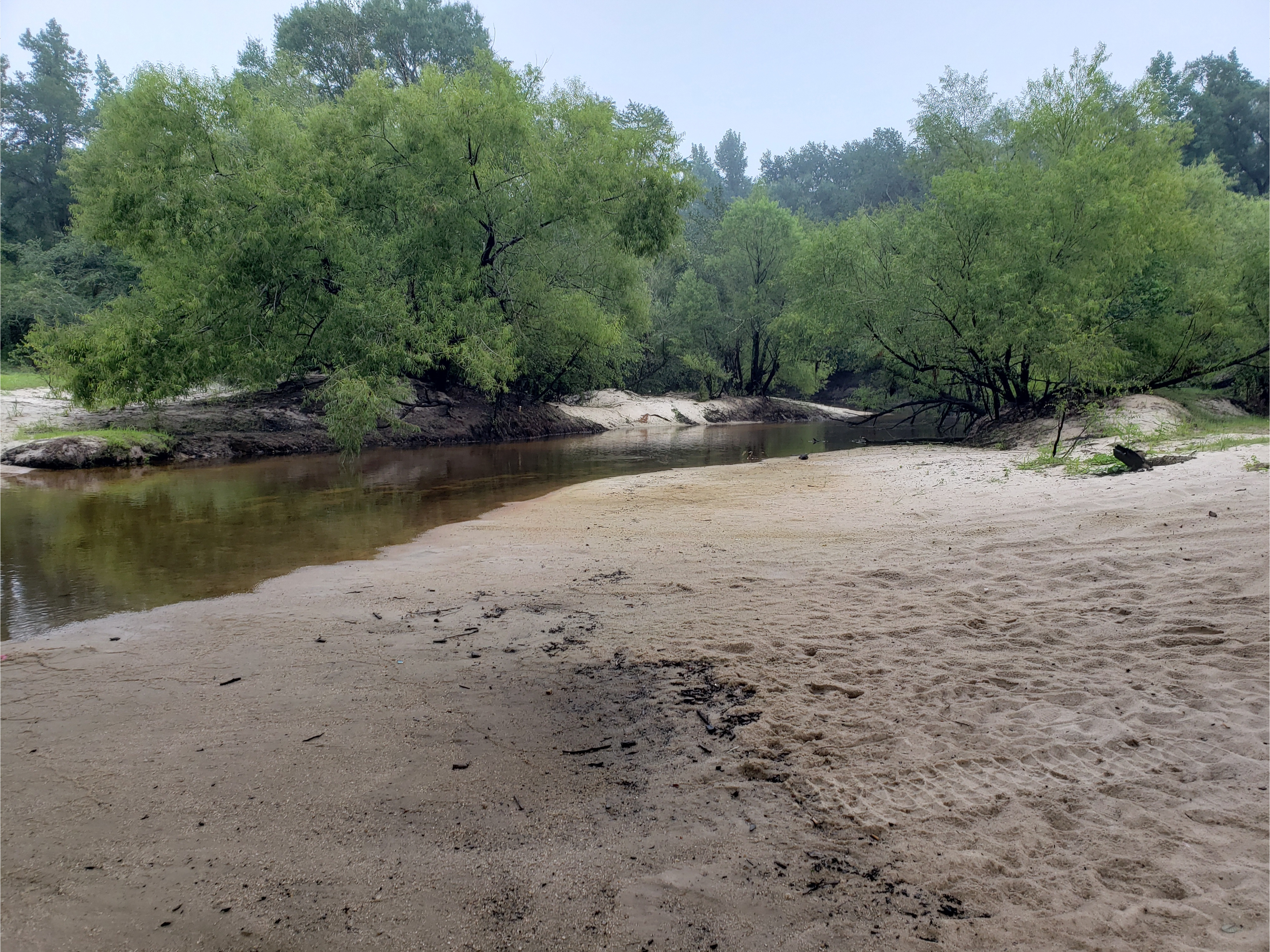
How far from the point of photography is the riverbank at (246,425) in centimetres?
1543

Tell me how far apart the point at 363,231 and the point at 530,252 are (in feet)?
18.7

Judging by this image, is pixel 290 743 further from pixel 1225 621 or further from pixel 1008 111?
pixel 1008 111

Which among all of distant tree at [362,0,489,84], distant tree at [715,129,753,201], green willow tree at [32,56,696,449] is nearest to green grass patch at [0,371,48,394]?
green willow tree at [32,56,696,449]

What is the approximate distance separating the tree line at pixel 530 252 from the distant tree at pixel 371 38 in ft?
63.0

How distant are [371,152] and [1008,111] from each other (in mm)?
26063

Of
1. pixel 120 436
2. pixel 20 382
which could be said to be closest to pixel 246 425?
→ pixel 120 436

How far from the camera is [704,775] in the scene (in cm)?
294

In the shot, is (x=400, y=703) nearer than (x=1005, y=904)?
No

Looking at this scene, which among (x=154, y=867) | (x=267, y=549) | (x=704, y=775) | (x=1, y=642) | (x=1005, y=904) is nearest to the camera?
(x=1005, y=904)

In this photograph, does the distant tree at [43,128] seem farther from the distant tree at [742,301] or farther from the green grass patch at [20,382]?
the distant tree at [742,301]

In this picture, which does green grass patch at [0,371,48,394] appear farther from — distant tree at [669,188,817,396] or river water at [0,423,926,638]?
distant tree at [669,188,817,396]

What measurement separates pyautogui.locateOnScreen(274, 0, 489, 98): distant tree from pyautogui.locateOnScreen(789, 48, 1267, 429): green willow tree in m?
35.9

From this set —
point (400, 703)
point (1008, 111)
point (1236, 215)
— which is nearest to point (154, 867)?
point (400, 703)

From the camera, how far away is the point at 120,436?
16109mm
